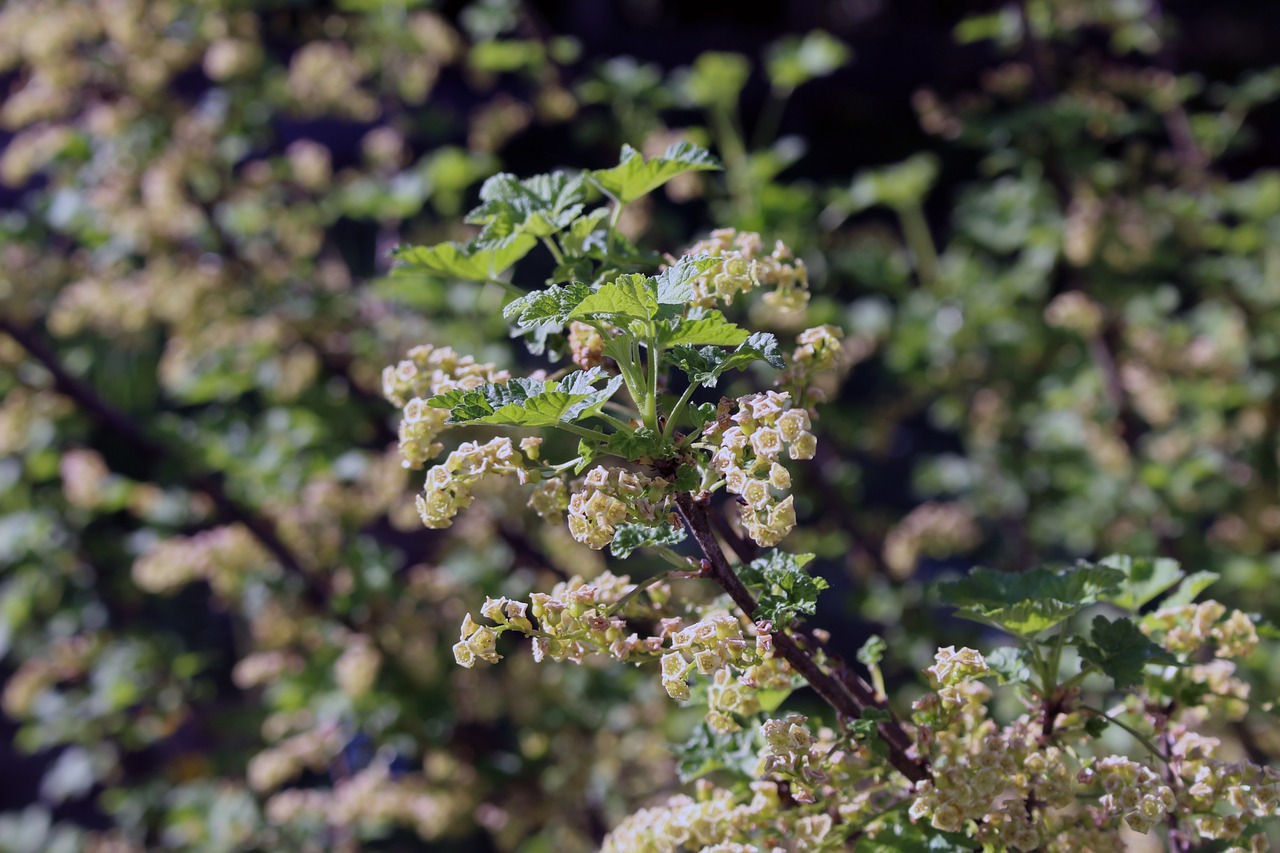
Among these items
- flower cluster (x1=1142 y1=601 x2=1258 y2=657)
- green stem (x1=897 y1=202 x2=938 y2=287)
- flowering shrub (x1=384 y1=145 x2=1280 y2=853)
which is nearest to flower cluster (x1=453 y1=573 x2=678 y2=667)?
flowering shrub (x1=384 y1=145 x2=1280 y2=853)

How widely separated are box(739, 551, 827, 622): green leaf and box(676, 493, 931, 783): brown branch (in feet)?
0.04

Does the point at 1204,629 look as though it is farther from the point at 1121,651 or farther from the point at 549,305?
the point at 549,305

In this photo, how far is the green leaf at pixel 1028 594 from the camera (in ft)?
3.33

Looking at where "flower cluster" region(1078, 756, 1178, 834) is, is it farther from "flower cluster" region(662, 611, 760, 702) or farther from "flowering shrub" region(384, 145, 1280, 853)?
"flower cluster" region(662, 611, 760, 702)

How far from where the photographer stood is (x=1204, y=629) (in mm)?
1102

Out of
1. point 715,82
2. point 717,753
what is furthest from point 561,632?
point 715,82

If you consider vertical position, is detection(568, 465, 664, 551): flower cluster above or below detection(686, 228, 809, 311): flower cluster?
below

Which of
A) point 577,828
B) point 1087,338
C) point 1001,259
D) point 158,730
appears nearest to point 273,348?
point 158,730

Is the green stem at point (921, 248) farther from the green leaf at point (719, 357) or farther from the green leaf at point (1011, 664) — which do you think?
the green leaf at point (719, 357)

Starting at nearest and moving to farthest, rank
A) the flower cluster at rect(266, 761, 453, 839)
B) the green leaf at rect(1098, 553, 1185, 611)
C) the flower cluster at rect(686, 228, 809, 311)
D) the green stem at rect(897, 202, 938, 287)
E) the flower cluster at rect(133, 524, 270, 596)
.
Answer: the flower cluster at rect(686, 228, 809, 311) → the green leaf at rect(1098, 553, 1185, 611) → the flower cluster at rect(266, 761, 453, 839) → the flower cluster at rect(133, 524, 270, 596) → the green stem at rect(897, 202, 938, 287)

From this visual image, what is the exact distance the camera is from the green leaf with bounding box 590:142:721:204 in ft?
3.42

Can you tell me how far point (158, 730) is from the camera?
2859mm

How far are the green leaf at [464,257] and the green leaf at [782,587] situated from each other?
0.39m

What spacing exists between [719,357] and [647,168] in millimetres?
235
